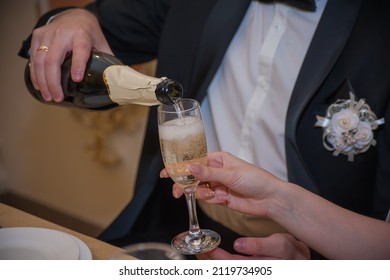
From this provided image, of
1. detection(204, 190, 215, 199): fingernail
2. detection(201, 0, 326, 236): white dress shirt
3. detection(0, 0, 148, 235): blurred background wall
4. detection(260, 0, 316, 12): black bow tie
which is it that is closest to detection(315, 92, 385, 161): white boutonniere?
detection(201, 0, 326, 236): white dress shirt

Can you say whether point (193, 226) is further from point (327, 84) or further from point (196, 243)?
point (327, 84)

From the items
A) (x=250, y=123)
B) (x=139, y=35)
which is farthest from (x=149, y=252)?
(x=139, y=35)

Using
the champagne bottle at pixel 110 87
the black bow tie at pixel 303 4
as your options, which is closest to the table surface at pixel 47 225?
the champagne bottle at pixel 110 87

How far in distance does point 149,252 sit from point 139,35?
3.04ft

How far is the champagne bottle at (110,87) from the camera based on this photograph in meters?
0.84

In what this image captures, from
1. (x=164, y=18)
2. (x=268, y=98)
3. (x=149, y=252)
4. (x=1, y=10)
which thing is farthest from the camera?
(x=1, y=10)

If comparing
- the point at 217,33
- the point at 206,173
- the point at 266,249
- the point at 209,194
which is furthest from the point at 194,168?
the point at 217,33

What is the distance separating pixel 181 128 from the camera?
0.86 metres

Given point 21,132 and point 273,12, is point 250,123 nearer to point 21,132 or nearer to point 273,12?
point 273,12

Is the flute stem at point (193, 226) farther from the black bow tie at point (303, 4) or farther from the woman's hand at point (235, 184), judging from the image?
the black bow tie at point (303, 4)

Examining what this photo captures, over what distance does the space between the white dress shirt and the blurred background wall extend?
101 centimetres

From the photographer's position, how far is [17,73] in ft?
9.28

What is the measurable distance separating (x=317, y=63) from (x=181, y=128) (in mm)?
413

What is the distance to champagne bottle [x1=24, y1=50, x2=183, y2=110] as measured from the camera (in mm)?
840
